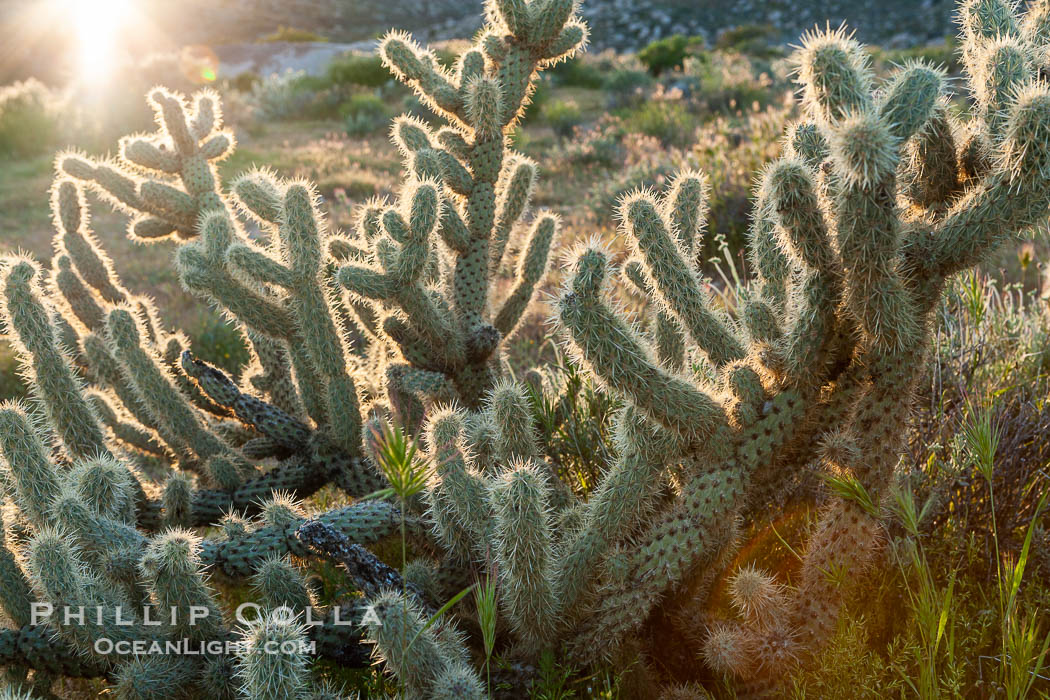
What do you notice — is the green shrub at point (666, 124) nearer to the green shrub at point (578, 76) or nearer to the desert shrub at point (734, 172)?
the desert shrub at point (734, 172)

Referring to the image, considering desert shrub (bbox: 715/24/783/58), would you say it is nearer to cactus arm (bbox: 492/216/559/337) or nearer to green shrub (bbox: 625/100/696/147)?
green shrub (bbox: 625/100/696/147)

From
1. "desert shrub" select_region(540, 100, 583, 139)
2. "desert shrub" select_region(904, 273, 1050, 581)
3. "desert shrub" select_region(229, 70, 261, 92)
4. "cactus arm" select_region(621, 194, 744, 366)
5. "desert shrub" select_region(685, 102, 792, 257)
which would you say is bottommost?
"desert shrub" select_region(904, 273, 1050, 581)

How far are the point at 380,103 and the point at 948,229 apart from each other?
17.9 m

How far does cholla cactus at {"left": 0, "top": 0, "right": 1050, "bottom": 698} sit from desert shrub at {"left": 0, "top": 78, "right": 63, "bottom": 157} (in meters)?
14.1

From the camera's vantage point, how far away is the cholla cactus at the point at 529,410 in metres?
2.17

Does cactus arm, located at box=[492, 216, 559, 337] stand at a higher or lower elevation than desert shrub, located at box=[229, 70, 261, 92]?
lower

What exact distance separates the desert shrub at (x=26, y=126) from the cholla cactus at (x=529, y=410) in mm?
14118

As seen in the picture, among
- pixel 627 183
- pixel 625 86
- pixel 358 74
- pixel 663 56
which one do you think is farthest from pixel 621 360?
pixel 663 56

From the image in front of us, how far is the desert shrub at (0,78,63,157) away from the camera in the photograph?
14.9 meters

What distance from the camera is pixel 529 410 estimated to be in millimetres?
2914

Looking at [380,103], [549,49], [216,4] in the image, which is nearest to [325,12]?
[216,4]

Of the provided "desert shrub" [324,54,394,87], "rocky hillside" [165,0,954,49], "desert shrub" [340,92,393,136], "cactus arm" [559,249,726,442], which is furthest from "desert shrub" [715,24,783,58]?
"cactus arm" [559,249,726,442]

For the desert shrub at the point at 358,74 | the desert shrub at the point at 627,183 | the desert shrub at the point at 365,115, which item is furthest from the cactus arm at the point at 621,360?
the desert shrub at the point at 358,74

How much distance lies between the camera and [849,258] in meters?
2.17
